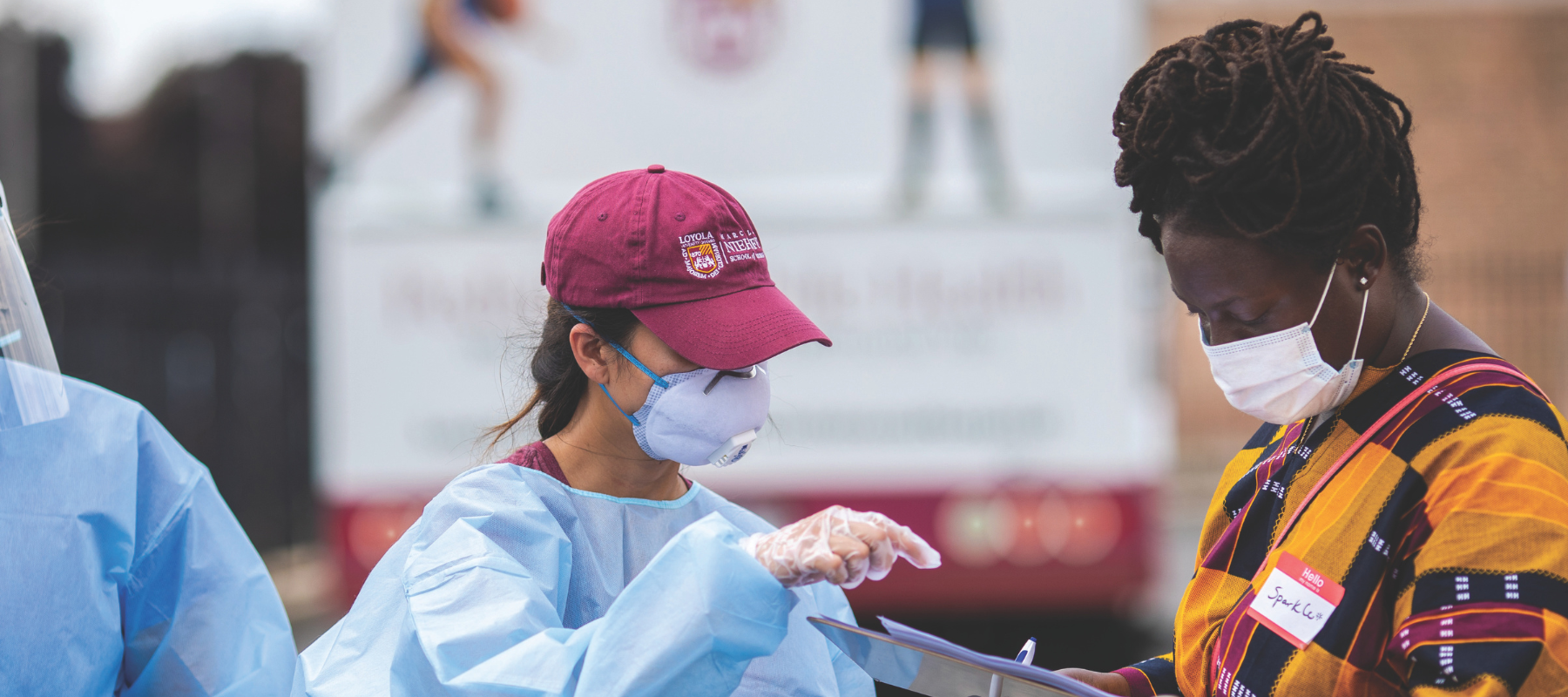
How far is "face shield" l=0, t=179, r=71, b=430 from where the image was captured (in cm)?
155

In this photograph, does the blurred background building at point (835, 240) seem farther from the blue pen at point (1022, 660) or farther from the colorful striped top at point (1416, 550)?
the colorful striped top at point (1416, 550)

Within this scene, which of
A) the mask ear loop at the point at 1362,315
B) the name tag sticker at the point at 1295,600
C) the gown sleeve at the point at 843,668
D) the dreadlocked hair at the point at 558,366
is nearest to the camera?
the name tag sticker at the point at 1295,600

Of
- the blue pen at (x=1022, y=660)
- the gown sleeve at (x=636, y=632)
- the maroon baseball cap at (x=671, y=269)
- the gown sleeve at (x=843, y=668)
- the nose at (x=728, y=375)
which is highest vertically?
the maroon baseball cap at (x=671, y=269)

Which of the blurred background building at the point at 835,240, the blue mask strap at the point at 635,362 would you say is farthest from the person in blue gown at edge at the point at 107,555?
the blurred background building at the point at 835,240

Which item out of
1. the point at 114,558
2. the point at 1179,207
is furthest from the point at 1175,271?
the point at 114,558

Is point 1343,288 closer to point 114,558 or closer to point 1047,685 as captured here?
point 1047,685

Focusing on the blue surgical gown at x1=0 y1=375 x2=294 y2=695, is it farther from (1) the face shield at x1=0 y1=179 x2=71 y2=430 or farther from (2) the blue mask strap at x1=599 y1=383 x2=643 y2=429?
(2) the blue mask strap at x1=599 y1=383 x2=643 y2=429

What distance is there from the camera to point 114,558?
5.21ft

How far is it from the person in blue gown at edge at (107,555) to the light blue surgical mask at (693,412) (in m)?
0.57

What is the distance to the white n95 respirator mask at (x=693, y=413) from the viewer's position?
1.68 m

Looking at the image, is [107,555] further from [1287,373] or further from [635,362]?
[1287,373]

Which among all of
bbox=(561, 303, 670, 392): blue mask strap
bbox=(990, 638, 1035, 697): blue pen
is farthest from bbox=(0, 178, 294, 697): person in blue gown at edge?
bbox=(990, 638, 1035, 697): blue pen

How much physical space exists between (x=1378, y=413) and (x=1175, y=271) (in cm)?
28

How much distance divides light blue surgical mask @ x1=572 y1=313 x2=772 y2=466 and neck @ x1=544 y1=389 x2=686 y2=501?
0.09ft
